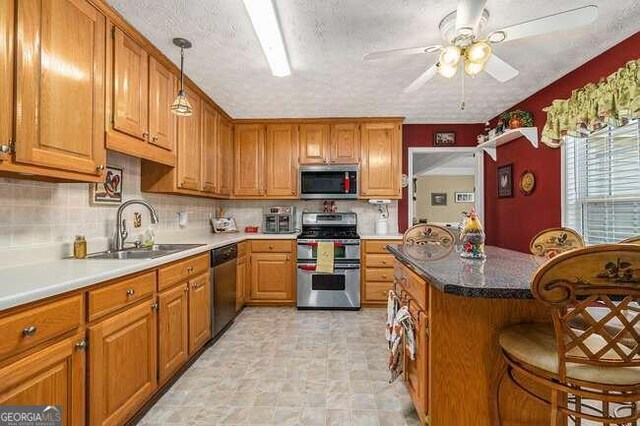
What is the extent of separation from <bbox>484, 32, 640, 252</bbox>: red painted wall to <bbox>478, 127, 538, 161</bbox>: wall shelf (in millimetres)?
61

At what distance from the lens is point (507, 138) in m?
3.53

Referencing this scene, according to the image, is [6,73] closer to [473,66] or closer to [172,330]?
[172,330]

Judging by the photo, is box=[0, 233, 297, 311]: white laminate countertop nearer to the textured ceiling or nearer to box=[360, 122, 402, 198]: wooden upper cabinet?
the textured ceiling

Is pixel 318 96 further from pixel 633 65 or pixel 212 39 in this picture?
pixel 633 65

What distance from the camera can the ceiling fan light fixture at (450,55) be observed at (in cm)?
175

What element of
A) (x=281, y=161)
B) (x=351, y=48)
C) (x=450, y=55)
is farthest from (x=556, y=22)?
(x=281, y=161)

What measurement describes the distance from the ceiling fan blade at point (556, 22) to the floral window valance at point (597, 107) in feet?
2.60

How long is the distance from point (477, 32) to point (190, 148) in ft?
7.93

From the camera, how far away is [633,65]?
1984 millimetres

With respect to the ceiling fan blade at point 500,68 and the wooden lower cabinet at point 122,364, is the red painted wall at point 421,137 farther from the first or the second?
the wooden lower cabinet at point 122,364

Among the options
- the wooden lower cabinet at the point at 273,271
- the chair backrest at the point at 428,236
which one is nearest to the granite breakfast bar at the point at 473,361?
the chair backrest at the point at 428,236

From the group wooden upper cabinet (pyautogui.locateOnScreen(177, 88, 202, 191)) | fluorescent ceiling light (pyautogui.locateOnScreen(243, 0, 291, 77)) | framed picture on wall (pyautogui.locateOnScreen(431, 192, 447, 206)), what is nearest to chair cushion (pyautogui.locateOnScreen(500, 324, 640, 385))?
fluorescent ceiling light (pyautogui.locateOnScreen(243, 0, 291, 77))

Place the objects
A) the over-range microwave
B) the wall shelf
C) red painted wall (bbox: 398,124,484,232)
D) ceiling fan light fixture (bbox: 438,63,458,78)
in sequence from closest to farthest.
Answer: ceiling fan light fixture (bbox: 438,63,458,78), the wall shelf, the over-range microwave, red painted wall (bbox: 398,124,484,232)

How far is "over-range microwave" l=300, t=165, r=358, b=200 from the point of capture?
3998mm
